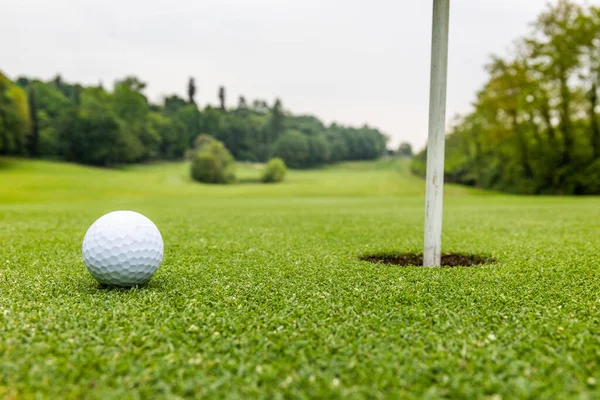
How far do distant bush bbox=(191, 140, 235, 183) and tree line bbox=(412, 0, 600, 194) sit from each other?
91.6 ft

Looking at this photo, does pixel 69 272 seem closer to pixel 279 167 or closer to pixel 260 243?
pixel 260 243

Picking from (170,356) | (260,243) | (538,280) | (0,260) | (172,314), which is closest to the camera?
(170,356)

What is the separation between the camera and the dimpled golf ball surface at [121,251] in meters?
3.78

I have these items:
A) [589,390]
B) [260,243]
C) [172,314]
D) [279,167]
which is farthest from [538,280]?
[279,167]

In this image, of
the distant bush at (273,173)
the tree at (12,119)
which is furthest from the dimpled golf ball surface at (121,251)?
the tree at (12,119)

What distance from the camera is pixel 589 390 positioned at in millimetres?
2074

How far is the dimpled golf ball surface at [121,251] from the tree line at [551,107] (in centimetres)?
3312

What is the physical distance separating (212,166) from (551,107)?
3374 centimetres

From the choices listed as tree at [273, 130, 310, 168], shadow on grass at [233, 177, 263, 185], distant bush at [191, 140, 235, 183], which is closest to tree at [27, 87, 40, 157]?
distant bush at [191, 140, 235, 183]

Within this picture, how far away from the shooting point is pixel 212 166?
166 feet

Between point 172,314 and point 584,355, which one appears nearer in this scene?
point 584,355

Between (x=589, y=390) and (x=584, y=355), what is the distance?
0.44 metres

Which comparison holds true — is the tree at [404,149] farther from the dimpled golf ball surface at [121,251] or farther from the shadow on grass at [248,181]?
the dimpled golf ball surface at [121,251]

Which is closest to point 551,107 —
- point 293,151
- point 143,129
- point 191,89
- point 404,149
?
point 293,151
